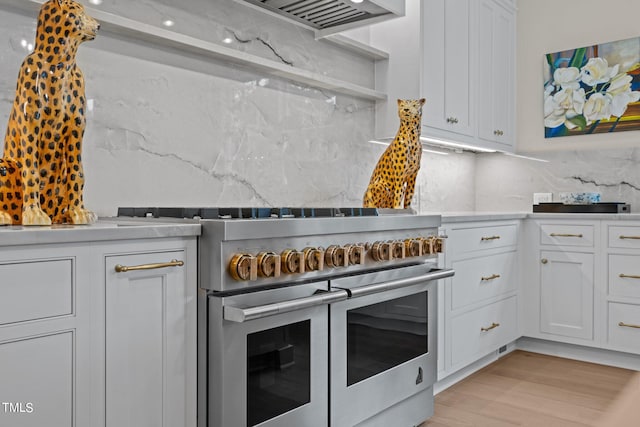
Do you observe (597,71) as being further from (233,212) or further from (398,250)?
(233,212)

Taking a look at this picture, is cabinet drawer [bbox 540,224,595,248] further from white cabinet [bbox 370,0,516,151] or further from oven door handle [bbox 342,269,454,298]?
oven door handle [bbox 342,269,454,298]

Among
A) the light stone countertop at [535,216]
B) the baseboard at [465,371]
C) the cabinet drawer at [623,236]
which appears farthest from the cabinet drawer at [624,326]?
the baseboard at [465,371]

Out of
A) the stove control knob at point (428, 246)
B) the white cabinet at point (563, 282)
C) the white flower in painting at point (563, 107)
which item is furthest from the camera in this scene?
the white flower in painting at point (563, 107)

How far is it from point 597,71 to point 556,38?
41cm

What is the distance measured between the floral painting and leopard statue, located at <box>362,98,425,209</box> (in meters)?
1.72

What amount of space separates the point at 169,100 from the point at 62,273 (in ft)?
3.48

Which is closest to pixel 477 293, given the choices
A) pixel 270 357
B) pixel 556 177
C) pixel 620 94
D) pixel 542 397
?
pixel 542 397

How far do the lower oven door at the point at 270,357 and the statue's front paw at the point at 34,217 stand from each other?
1.44 ft

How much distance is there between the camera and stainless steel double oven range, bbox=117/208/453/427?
1.35 m

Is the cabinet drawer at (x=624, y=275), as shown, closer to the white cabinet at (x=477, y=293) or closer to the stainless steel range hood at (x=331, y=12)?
the white cabinet at (x=477, y=293)

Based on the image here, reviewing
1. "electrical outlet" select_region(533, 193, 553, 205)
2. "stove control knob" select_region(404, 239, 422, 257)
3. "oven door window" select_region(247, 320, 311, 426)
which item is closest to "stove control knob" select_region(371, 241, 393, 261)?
"stove control knob" select_region(404, 239, 422, 257)

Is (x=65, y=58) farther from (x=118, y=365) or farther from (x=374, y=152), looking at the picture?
(x=374, y=152)

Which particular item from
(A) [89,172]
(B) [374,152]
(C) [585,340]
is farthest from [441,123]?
(A) [89,172]

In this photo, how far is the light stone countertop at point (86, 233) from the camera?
1.01 m
